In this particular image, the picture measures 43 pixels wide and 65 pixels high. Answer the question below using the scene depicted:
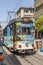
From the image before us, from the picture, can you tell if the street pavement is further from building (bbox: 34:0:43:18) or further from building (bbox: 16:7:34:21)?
building (bbox: 16:7:34:21)

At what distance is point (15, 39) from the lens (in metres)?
19.5

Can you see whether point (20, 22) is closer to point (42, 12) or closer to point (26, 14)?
point (42, 12)

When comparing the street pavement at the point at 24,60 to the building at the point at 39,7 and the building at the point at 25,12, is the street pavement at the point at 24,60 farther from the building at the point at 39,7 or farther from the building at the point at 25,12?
the building at the point at 25,12

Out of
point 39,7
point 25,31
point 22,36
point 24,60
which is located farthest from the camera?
point 39,7

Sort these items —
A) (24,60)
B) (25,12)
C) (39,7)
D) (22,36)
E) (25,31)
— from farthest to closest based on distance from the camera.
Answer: (25,12), (39,7), (25,31), (22,36), (24,60)

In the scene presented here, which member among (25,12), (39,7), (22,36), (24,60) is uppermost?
(39,7)

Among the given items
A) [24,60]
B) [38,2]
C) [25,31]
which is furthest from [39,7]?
[24,60]

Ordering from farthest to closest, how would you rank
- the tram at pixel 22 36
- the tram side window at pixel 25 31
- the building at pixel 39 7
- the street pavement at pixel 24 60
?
the building at pixel 39 7
the tram side window at pixel 25 31
the tram at pixel 22 36
the street pavement at pixel 24 60

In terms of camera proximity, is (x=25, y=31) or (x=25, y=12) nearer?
(x=25, y=31)

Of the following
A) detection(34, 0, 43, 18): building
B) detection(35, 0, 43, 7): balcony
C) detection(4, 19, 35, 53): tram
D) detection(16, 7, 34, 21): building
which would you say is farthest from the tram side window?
detection(16, 7, 34, 21): building

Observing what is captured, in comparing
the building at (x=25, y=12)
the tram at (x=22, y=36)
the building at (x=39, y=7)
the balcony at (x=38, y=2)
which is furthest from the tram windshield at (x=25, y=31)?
the building at (x=25, y=12)

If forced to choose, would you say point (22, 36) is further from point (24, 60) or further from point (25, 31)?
point (24, 60)

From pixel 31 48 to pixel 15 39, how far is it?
167 centimetres

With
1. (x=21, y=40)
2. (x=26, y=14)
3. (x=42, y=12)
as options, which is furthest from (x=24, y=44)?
(x=26, y=14)
